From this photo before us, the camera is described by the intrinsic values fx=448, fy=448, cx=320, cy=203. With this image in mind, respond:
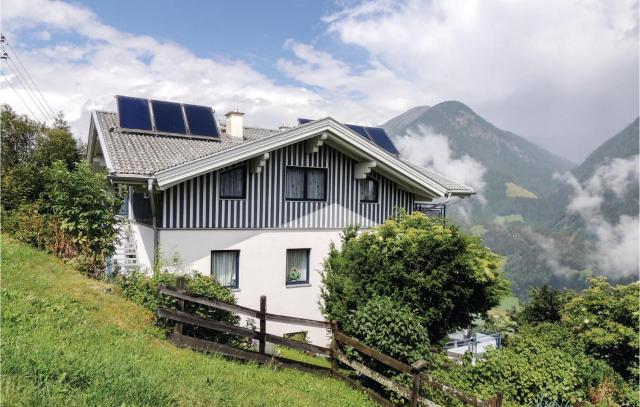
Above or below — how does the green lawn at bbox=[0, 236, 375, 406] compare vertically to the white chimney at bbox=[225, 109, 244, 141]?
below

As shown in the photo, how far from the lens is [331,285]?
13.9m

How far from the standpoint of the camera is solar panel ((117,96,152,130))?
712 inches

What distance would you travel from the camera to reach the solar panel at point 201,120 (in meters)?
19.6

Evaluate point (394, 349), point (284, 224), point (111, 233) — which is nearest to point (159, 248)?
point (111, 233)

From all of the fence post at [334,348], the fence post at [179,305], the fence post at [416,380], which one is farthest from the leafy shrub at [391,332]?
the fence post at [179,305]

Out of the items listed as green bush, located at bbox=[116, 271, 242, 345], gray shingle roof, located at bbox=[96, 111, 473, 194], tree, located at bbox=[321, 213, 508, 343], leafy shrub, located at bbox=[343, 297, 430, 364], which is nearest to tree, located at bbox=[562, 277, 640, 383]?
tree, located at bbox=[321, 213, 508, 343]

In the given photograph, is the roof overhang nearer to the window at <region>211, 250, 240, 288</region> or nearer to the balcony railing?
the balcony railing

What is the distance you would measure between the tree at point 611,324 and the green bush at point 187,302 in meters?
12.5

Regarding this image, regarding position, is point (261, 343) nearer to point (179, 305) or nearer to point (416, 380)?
point (179, 305)

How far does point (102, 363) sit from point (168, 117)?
48.1 ft

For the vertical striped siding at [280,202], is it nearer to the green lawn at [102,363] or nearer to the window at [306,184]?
the window at [306,184]

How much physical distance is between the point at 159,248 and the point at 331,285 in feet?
19.1

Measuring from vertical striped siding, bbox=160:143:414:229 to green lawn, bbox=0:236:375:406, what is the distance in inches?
153

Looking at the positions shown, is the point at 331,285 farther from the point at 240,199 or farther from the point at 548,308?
the point at 548,308
